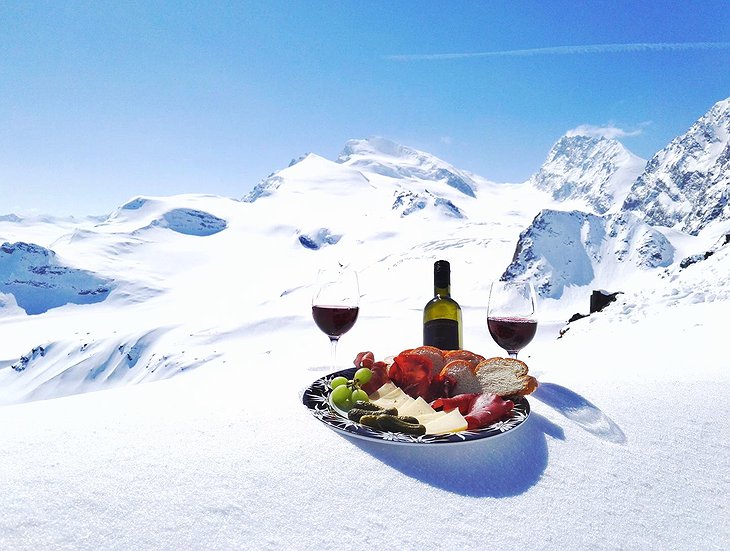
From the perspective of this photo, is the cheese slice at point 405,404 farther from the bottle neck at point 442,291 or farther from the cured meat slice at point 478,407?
the bottle neck at point 442,291

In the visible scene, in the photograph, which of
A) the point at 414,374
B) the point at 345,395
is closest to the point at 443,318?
the point at 414,374

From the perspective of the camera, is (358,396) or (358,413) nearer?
(358,413)

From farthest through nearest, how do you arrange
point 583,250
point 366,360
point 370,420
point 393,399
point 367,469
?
point 583,250 < point 366,360 < point 393,399 < point 370,420 < point 367,469

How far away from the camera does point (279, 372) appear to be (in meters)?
2.92

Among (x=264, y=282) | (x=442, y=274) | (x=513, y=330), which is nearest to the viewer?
(x=513, y=330)

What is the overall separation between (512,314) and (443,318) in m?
0.41

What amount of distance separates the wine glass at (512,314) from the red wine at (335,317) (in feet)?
2.63

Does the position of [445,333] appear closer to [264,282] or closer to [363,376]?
[363,376]

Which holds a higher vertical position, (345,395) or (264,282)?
(345,395)

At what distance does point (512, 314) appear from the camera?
2596mm

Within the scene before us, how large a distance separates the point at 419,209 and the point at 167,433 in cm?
18434

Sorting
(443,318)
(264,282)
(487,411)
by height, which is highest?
(443,318)

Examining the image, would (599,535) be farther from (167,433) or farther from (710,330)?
(710,330)

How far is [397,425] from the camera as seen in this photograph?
5.28 feet
